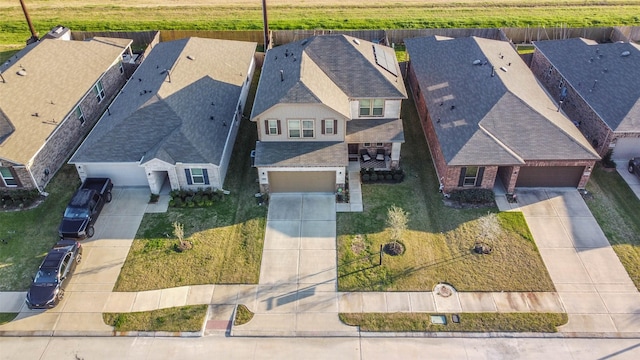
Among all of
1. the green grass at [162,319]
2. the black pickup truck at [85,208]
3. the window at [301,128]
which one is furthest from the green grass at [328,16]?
the green grass at [162,319]

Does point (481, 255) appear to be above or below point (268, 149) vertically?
below

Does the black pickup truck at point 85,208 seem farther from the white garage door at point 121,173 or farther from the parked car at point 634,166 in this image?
the parked car at point 634,166

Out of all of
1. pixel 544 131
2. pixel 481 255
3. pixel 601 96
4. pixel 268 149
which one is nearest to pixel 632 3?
pixel 601 96

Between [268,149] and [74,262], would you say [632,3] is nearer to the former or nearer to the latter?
[268,149]

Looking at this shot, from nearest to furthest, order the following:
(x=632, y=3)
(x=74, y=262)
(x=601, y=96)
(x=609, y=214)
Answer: (x=74, y=262), (x=609, y=214), (x=601, y=96), (x=632, y=3)

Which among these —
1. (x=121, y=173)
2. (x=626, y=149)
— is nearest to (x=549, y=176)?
(x=626, y=149)

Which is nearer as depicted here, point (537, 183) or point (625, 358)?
point (625, 358)
